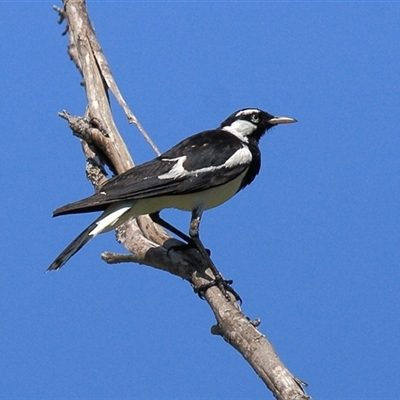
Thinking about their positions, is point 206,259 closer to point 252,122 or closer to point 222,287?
point 222,287

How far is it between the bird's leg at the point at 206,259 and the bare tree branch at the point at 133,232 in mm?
39

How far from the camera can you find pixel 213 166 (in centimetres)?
614

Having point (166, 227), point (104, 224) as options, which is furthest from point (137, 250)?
point (104, 224)

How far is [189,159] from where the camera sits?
6141 mm

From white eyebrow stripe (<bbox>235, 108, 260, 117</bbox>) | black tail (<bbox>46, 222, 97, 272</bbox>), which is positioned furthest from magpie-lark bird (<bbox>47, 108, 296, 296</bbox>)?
white eyebrow stripe (<bbox>235, 108, 260, 117</bbox>)

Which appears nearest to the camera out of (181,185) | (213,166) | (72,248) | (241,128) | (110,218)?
(72,248)

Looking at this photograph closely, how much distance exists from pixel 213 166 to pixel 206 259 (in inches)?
24.1

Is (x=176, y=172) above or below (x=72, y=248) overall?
above

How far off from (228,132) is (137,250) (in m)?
1.06

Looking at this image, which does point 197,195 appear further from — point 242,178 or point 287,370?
point 287,370

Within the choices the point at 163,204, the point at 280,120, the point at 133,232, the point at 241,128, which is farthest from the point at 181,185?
the point at 280,120

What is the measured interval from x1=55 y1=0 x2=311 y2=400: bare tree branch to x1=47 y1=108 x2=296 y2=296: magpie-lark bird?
150mm

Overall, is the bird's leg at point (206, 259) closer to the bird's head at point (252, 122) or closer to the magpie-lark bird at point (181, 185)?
the magpie-lark bird at point (181, 185)

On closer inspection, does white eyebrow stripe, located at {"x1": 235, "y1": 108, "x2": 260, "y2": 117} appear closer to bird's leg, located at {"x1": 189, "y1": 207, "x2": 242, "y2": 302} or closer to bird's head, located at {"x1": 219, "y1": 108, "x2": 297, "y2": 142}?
bird's head, located at {"x1": 219, "y1": 108, "x2": 297, "y2": 142}
